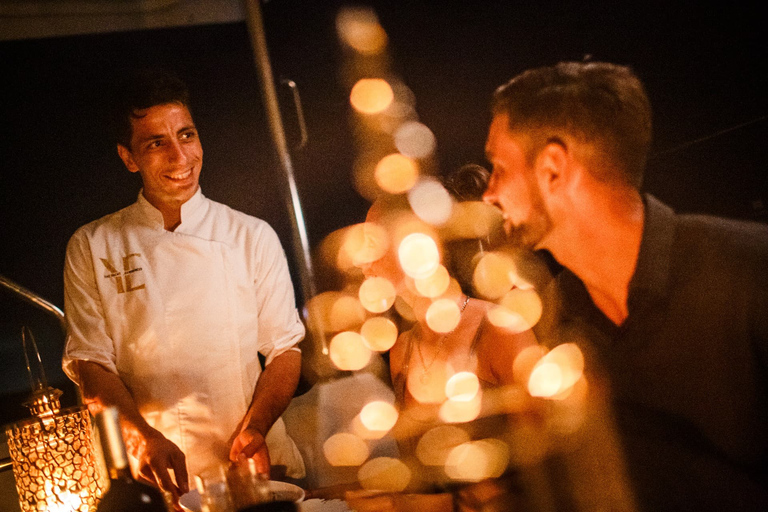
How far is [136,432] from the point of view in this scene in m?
1.43

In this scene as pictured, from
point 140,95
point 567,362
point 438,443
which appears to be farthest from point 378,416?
point 140,95

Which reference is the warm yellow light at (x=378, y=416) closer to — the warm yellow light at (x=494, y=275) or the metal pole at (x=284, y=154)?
the metal pole at (x=284, y=154)

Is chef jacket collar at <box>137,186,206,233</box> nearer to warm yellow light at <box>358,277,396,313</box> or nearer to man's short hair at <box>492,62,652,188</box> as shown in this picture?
warm yellow light at <box>358,277,396,313</box>

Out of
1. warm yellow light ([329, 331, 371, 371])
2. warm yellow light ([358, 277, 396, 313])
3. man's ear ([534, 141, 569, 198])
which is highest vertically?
man's ear ([534, 141, 569, 198])

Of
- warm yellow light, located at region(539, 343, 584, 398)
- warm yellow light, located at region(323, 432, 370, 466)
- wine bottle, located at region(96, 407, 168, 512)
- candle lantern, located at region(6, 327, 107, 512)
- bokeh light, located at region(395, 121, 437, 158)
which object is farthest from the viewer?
warm yellow light, located at region(323, 432, 370, 466)

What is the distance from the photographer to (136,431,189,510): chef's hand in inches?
54.7

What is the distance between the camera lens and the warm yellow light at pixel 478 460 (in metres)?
1.28

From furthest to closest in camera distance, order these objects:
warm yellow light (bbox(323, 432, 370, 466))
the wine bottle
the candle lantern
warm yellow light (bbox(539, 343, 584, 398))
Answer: warm yellow light (bbox(323, 432, 370, 466)), the candle lantern, warm yellow light (bbox(539, 343, 584, 398)), the wine bottle

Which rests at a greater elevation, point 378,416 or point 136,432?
point 136,432

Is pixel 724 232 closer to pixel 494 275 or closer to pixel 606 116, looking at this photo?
pixel 606 116

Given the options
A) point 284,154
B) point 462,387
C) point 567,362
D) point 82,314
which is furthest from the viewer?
point 284,154

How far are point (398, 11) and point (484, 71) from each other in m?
0.30

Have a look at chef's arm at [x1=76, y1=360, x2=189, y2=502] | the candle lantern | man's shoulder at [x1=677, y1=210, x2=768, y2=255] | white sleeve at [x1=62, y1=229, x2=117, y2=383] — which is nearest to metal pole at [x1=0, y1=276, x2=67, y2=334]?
white sleeve at [x1=62, y1=229, x2=117, y2=383]

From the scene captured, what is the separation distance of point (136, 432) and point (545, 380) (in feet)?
3.60
